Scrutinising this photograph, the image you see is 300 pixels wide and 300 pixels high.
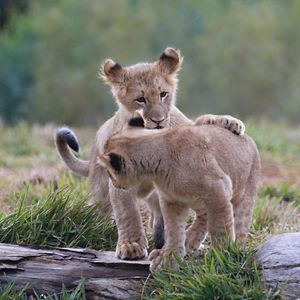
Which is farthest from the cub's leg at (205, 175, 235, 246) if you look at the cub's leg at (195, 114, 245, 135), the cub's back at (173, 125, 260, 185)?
the cub's leg at (195, 114, 245, 135)

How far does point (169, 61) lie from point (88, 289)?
254 cm

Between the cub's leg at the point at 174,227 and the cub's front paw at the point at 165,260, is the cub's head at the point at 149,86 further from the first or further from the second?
the cub's front paw at the point at 165,260

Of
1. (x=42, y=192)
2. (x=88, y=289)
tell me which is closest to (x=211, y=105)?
(x=42, y=192)

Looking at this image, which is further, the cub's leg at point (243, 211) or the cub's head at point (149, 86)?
the cub's head at point (149, 86)

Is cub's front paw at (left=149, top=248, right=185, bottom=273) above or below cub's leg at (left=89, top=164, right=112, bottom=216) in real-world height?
below

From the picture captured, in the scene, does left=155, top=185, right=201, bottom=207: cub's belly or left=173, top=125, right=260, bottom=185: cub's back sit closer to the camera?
left=155, top=185, right=201, bottom=207: cub's belly

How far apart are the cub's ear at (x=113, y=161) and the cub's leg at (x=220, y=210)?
1.91 feet

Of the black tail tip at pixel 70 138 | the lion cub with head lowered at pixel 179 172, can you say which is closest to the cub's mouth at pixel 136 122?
the lion cub with head lowered at pixel 179 172

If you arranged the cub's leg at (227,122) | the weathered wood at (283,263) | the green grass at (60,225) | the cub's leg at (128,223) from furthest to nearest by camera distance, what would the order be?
the cub's leg at (227,122), the green grass at (60,225), the cub's leg at (128,223), the weathered wood at (283,263)

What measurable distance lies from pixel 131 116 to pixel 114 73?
2.45ft

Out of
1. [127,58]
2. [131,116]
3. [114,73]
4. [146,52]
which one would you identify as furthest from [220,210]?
→ [146,52]

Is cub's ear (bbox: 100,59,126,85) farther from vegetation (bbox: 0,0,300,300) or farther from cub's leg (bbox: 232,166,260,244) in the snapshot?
vegetation (bbox: 0,0,300,300)

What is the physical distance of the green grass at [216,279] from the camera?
545 cm

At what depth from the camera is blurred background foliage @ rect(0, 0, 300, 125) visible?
114 feet
